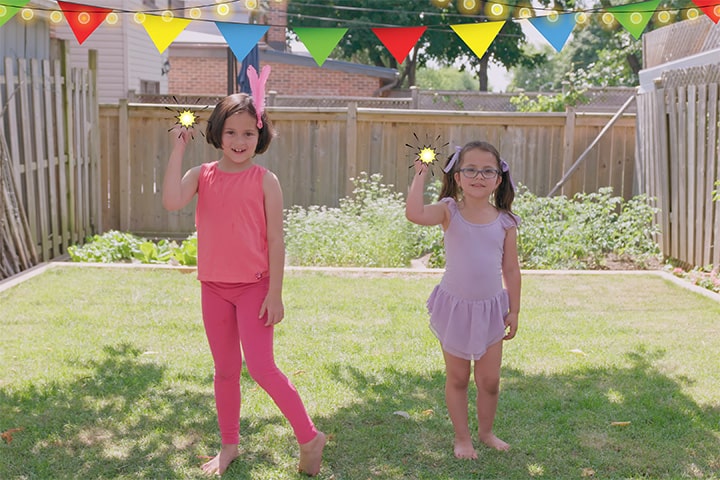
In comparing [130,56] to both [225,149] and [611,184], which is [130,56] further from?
[225,149]

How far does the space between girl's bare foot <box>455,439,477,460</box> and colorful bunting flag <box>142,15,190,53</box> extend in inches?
110

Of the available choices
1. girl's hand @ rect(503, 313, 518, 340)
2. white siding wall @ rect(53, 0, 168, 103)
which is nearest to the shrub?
girl's hand @ rect(503, 313, 518, 340)

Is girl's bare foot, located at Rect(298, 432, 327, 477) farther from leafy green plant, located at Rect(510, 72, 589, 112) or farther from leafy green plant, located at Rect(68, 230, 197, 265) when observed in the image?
leafy green plant, located at Rect(510, 72, 589, 112)

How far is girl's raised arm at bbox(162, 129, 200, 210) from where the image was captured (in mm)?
3383

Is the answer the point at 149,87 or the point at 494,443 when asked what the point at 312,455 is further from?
the point at 149,87

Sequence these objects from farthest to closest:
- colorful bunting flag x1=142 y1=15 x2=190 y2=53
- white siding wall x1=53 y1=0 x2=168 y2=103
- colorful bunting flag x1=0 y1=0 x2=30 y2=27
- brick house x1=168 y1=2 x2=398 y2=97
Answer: brick house x1=168 y1=2 x2=398 y2=97 < white siding wall x1=53 y1=0 x2=168 y2=103 < colorful bunting flag x1=142 y1=15 x2=190 y2=53 < colorful bunting flag x1=0 y1=0 x2=30 y2=27

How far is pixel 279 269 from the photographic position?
3395 mm

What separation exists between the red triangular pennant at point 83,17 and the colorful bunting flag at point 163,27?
0.81ft

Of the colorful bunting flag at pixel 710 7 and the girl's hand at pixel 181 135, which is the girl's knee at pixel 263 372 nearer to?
the girl's hand at pixel 181 135

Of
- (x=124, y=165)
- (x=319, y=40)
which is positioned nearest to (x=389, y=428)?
(x=319, y=40)

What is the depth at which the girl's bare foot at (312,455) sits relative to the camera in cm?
350

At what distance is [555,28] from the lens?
5254mm

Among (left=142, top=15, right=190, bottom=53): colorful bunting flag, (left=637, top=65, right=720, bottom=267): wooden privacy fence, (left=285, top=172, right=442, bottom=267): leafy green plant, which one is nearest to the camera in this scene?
(left=142, top=15, right=190, bottom=53): colorful bunting flag

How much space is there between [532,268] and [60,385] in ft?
17.1
